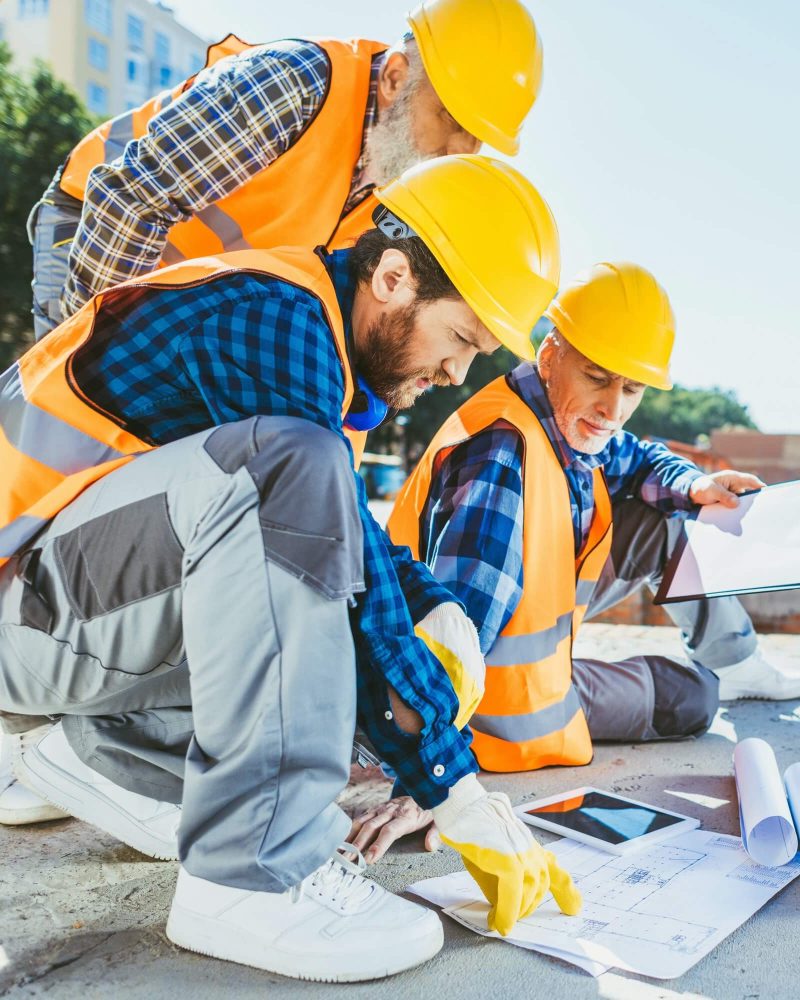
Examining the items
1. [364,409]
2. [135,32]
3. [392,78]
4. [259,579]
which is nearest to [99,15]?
[135,32]

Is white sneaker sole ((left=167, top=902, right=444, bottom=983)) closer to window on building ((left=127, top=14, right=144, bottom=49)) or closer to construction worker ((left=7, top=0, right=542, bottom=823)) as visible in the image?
construction worker ((left=7, top=0, right=542, bottom=823))

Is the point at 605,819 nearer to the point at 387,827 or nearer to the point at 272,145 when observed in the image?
the point at 387,827

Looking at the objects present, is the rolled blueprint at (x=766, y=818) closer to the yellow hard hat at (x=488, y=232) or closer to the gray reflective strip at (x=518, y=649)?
the gray reflective strip at (x=518, y=649)

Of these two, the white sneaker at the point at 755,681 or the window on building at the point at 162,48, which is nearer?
the white sneaker at the point at 755,681

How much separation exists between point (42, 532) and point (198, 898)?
685 mm

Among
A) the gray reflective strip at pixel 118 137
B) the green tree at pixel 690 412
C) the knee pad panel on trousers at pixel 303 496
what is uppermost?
the gray reflective strip at pixel 118 137

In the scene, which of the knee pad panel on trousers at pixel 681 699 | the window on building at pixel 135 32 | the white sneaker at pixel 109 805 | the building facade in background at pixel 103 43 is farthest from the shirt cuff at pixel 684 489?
the window on building at pixel 135 32

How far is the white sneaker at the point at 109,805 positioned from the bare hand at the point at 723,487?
1.86 metres

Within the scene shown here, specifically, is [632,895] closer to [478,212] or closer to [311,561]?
[311,561]

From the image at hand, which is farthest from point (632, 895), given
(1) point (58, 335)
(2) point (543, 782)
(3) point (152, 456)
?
(1) point (58, 335)

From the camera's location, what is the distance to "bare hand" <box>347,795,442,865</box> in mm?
1870

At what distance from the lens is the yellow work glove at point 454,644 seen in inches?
66.9

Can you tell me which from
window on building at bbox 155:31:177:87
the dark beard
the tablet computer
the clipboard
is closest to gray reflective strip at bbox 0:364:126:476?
the dark beard

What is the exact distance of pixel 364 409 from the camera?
1991 millimetres
